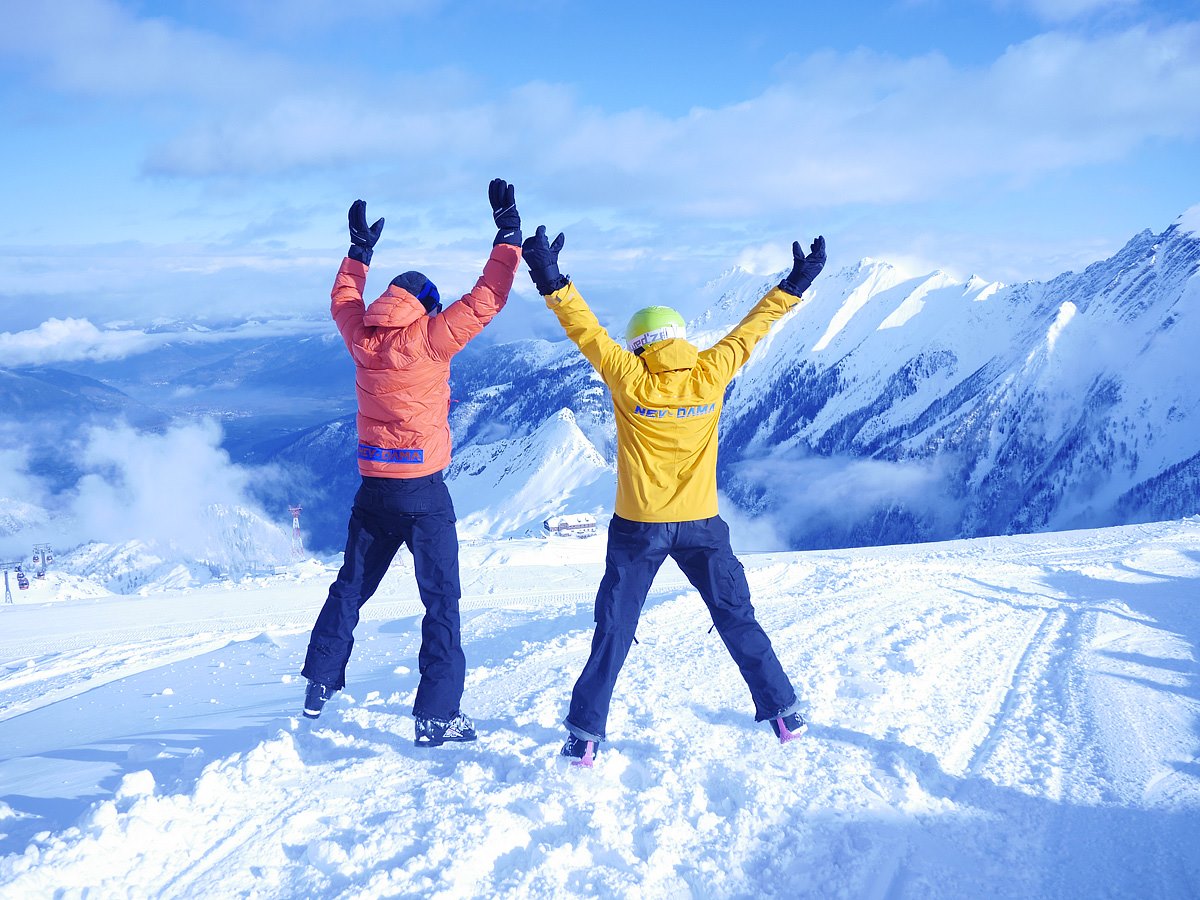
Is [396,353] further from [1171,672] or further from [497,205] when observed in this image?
[1171,672]

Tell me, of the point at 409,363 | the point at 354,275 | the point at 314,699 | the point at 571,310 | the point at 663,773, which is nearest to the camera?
the point at 663,773

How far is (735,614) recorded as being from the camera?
4121 mm

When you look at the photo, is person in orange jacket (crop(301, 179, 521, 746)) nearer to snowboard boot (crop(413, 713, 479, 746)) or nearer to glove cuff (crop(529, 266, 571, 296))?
snowboard boot (crop(413, 713, 479, 746))

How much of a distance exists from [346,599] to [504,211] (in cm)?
242

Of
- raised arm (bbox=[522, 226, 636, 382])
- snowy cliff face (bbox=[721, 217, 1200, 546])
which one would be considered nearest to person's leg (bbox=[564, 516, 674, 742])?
raised arm (bbox=[522, 226, 636, 382])

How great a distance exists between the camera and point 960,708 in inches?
178

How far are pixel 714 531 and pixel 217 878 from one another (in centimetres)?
270

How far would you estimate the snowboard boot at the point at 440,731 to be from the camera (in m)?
4.18

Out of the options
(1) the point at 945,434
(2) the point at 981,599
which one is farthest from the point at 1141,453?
(2) the point at 981,599

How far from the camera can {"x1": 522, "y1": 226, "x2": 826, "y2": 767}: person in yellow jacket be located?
397 centimetres

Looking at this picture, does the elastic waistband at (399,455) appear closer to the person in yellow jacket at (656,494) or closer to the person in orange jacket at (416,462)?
the person in orange jacket at (416,462)

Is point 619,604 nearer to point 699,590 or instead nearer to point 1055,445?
point 699,590

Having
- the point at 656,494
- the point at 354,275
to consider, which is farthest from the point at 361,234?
the point at 656,494

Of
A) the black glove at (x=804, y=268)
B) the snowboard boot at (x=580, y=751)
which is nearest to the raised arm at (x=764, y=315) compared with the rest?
the black glove at (x=804, y=268)
